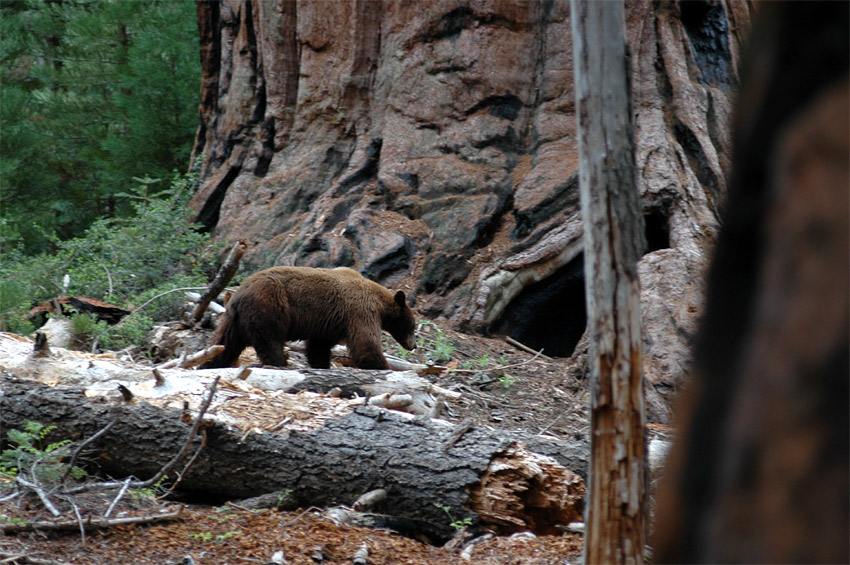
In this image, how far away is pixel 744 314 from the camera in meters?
1.04

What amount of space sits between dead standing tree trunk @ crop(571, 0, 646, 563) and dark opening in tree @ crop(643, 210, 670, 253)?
733 cm

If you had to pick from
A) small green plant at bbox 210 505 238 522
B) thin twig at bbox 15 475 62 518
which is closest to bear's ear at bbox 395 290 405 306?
small green plant at bbox 210 505 238 522

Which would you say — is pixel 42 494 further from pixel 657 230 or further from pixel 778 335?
pixel 657 230

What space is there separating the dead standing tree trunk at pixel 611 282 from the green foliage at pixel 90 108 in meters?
18.0

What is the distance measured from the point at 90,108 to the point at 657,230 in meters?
17.1

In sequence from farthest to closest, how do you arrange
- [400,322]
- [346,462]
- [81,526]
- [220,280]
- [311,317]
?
1. [400,322]
2. [220,280]
3. [311,317]
4. [346,462]
5. [81,526]

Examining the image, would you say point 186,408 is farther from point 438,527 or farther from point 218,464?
point 438,527

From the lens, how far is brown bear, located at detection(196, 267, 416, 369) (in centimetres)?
865

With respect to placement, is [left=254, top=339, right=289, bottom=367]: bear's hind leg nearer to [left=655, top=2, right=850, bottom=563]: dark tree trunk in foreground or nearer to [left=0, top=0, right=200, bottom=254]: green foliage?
[left=655, top=2, right=850, bottom=563]: dark tree trunk in foreground

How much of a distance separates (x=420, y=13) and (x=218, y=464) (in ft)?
32.5

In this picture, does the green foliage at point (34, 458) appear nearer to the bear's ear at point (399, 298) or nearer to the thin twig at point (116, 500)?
the thin twig at point (116, 500)

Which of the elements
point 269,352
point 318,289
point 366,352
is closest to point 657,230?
point 366,352

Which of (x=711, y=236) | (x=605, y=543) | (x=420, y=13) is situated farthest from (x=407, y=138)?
(x=605, y=543)

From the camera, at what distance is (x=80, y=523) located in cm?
482
